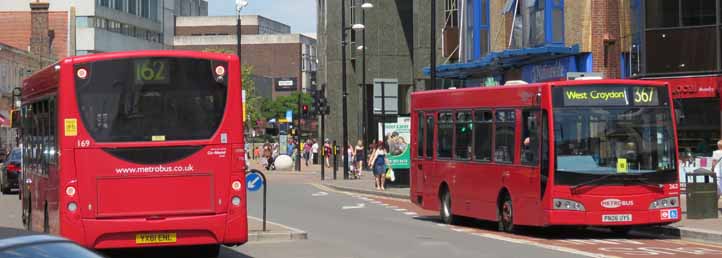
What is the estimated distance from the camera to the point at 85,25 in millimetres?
104938

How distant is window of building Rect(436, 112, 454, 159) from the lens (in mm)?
23906

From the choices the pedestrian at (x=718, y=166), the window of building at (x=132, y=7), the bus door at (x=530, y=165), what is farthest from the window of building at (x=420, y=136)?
the window of building at (x=132, y=7)

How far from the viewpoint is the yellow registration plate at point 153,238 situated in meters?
15.3

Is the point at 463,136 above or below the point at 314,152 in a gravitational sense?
above

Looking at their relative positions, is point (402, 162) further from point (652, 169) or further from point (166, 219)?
point (166, 219)

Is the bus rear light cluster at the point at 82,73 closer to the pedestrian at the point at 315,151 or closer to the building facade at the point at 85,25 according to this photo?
the pedestrian at the point at 315,151

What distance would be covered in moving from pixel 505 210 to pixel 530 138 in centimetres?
173

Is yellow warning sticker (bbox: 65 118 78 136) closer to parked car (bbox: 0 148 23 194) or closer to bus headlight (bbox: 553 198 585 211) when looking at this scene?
bus headlight (bbox: 553 198 585 211)

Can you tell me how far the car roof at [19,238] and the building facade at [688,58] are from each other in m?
29.0

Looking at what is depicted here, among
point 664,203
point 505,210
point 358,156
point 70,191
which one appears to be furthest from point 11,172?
point 70,191

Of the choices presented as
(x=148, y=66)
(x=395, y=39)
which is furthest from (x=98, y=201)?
(x=395, y=39)

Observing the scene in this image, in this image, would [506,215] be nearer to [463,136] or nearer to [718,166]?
[463,136]

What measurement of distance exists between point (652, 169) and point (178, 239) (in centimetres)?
836

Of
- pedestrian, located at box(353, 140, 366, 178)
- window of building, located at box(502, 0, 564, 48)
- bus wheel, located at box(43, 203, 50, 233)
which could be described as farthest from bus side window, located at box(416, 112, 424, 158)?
pedestrian, located at box(353, 140, 366, 178)
